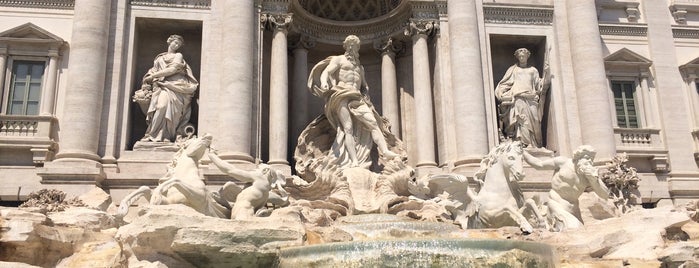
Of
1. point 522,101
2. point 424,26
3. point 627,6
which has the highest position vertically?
point 627,6

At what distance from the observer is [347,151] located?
1741 cm

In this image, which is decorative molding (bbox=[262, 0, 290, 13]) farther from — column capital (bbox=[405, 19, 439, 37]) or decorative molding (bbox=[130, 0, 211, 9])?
column capital (bbox=[405, 19, 439, 37])

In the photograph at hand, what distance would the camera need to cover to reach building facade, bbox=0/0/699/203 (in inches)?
677

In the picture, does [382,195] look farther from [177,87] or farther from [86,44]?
[86,44]

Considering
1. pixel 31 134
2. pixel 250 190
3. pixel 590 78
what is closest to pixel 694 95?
pixel 590 78

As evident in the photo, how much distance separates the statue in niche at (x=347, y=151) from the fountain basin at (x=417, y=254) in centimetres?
659

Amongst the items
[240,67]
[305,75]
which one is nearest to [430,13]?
[305,75]

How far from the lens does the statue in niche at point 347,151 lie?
1625 centimetres

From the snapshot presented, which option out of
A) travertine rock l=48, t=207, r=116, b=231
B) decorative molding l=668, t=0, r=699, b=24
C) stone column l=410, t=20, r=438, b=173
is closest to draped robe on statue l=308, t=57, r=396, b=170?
stone column l=410, t=20, r=438, b=173

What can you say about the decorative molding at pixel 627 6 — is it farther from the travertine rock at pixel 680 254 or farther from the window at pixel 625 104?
the travertine rock at pixel 680 254

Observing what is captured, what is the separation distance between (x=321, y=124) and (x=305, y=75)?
97.0 inches

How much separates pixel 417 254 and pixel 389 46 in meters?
13.0

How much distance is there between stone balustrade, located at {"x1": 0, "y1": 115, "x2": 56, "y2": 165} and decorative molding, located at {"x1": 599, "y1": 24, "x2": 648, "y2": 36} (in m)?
18.6

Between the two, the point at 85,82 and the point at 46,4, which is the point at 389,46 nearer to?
the point at 85,82
